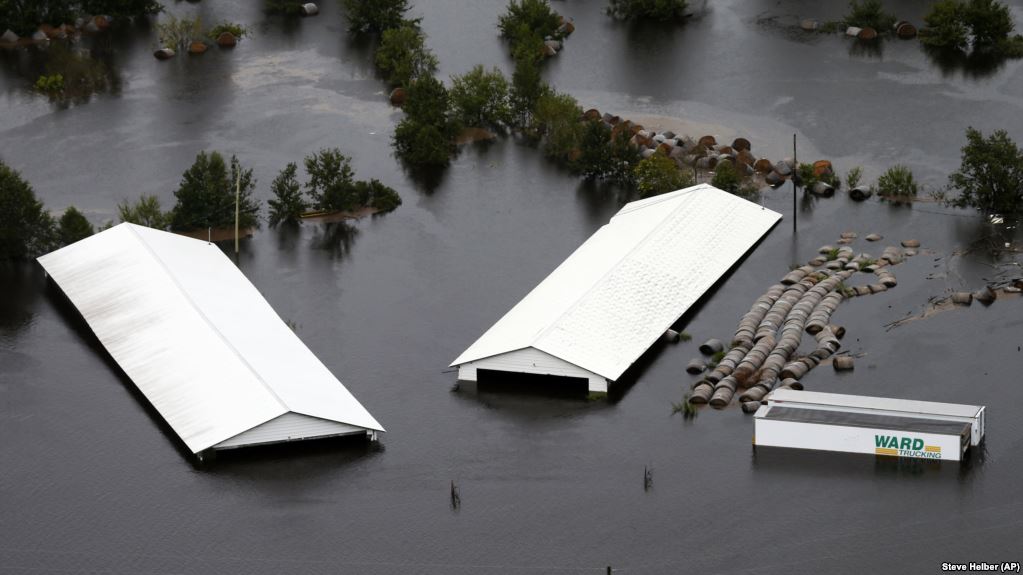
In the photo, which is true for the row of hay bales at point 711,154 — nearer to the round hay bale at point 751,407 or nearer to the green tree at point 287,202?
the green tree at point 287,202

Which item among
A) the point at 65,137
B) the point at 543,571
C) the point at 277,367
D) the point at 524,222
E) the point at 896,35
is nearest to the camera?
the point at 543,571

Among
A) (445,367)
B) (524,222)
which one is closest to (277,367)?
(445,367)

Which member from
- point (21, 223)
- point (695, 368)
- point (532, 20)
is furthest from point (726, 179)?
point (21, 223)

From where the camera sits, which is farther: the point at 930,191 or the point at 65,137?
the point at 65,137

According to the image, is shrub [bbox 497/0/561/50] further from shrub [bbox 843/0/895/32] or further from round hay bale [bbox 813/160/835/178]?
round hay bale [bbox 813/160/835/178]

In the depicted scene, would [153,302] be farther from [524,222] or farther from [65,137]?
[65,137]

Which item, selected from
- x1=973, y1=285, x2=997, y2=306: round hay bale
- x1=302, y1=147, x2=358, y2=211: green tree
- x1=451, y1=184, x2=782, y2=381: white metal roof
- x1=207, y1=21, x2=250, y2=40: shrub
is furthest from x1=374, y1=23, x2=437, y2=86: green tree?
x1=973, y1=285, x2=997, y2=306: round hay bale
